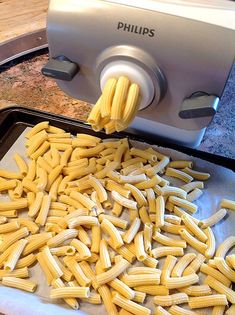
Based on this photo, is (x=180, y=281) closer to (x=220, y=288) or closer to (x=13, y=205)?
(x=220, y=288)

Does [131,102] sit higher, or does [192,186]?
[131,102]

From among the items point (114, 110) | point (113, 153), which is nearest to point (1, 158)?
point (113, 153)

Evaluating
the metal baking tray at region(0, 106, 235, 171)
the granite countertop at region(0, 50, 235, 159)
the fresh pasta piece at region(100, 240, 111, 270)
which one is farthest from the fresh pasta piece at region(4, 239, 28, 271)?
the granite countertop at region(0, 50, 235, 159)

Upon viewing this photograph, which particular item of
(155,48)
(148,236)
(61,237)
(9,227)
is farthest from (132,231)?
(155,48)

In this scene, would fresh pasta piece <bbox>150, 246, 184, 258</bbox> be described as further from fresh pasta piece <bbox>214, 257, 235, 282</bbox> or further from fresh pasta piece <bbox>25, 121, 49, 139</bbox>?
fresh pasta piece <bbox>25, 121, 49, 139</bbox>

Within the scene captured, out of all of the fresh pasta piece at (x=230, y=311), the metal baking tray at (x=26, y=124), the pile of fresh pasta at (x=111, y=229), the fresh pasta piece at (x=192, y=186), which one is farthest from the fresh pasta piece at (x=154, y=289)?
the metal baking tray at (x=26, y=124)

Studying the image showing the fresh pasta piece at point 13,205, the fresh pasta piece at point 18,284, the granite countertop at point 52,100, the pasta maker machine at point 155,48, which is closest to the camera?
the pasta maker machine at point 155,48

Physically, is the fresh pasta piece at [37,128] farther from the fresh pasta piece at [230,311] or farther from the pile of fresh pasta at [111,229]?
the fresh pasta piece at [230,311]
